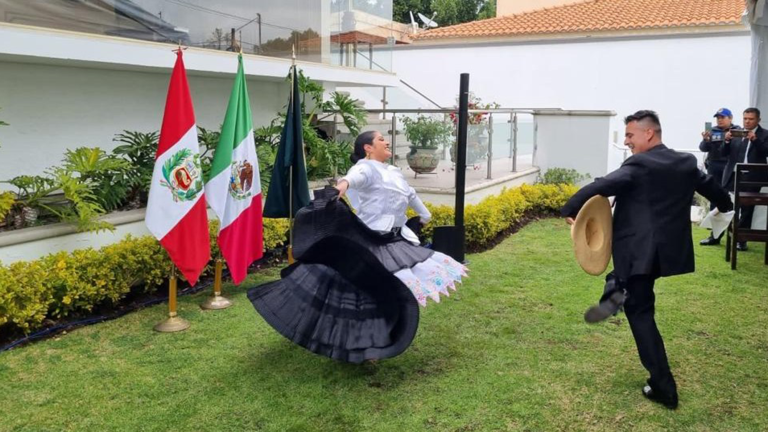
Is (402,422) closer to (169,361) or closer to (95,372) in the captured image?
(169,361)

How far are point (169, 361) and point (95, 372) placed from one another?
50cm

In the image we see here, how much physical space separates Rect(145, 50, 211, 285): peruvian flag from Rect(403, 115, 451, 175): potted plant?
16.5ft

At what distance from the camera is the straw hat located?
3994 mm

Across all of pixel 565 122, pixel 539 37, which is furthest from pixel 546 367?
pixel 539 37

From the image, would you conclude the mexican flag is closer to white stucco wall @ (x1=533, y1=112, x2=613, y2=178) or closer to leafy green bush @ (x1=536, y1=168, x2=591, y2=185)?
leafy green bush @ (x1=536, y1=168, x2=591, y2=185)

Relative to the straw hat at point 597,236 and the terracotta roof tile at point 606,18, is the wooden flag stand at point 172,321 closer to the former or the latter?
the straw hat at point 597,236

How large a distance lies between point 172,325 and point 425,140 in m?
5.57

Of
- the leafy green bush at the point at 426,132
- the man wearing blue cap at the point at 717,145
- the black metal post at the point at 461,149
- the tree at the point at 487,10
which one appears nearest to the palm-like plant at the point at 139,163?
the black metal post at the point at 461,149

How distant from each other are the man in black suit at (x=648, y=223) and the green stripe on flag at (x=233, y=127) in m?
3.12

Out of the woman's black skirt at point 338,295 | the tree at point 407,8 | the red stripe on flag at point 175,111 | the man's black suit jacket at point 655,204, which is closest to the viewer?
the man's black suit jacket at point 655,204

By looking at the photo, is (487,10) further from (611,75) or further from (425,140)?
(425,140)

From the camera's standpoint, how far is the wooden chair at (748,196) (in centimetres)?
715

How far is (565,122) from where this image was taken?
12148mm

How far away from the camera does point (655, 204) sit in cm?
382
